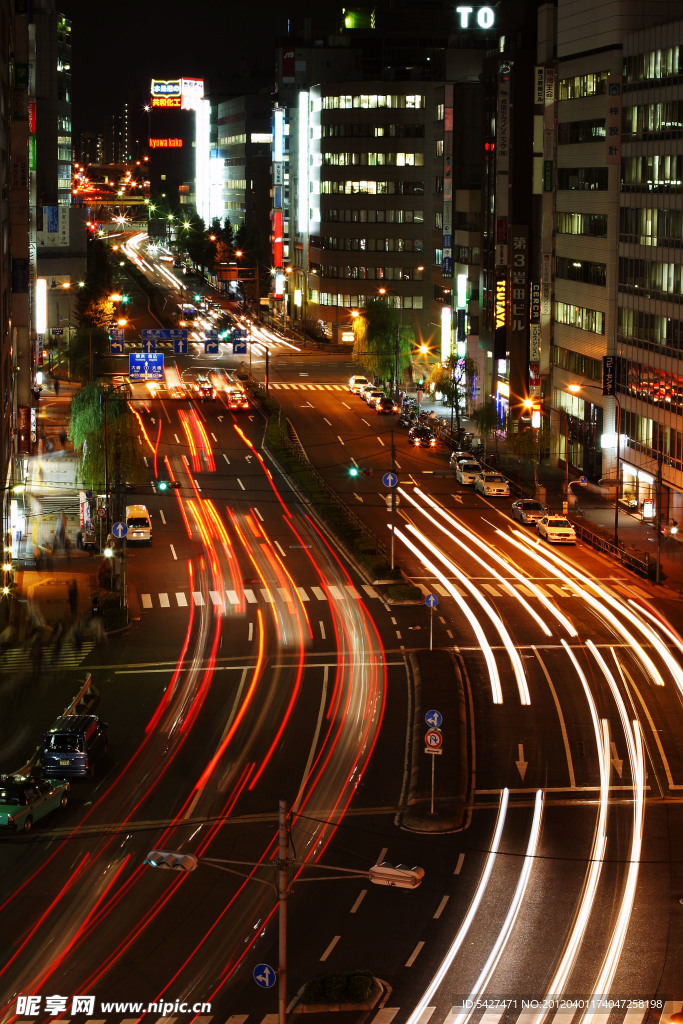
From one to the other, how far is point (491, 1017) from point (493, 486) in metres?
56.2

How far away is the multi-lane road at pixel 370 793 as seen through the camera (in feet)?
95.5

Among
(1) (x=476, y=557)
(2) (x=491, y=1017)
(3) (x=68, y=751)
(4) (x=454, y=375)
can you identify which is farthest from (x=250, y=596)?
(4) (x=454, y=375)

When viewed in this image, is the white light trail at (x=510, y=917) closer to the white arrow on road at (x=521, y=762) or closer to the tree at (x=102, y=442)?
the white arrow on road at (x=521, y=762)

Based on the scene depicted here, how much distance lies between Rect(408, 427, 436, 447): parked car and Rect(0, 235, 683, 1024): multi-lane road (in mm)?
22569

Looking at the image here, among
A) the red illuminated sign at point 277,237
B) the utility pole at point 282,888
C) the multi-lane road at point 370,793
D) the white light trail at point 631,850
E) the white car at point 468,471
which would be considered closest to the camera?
the utility pole at point 282,888

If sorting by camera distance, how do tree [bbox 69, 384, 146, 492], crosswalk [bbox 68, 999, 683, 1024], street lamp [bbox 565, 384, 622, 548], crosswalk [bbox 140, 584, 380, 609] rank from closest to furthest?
1. crosswalk [bbox 68, 999, 683, 1024]
2. crosswalk [bbox 140, 584, 380, 609]
3. street lamp [bbox 565, 384, 622, 548]
4. tree [bbox 69, 384, 146, 492]

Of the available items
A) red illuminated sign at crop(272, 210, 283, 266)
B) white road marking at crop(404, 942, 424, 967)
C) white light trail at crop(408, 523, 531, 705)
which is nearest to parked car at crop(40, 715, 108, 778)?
white road marking at crop(404, 942, 424, 967)

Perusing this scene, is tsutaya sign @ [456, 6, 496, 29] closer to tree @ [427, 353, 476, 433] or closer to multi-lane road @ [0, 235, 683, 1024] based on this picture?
tree @ [427, 353, 476, 433]

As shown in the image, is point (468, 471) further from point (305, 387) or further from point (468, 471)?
point (305, 387)

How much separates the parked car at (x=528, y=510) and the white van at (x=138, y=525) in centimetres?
1965

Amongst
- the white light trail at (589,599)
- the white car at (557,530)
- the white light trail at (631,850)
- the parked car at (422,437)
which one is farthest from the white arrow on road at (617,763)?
the parked car at (422,437)

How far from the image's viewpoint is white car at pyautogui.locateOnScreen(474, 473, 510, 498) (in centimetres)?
8144

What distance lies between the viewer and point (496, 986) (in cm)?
2819

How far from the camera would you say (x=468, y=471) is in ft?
277
